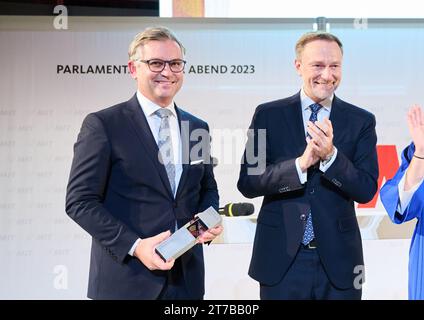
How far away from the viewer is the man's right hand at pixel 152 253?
193 centimetres

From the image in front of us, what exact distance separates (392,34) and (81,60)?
1692mm

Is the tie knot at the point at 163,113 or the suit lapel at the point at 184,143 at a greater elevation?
the tie knot at the point at 163,113

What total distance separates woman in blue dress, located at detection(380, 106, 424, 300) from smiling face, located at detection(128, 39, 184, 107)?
89cm

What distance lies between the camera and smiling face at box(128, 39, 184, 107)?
2.16m

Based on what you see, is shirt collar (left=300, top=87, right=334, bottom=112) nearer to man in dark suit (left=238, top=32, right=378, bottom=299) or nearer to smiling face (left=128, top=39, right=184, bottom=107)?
man in dark suit (left=238, top=32, right=378, bottom=299)

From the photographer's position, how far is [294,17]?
10.3ft

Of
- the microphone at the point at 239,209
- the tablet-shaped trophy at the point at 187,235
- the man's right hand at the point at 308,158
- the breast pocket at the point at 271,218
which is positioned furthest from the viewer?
the microphone at the point at 239,209

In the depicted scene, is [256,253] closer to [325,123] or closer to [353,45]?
[325,123]

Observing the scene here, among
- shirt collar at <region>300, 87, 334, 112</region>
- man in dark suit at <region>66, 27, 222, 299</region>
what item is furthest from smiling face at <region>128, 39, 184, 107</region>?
shirt collar at <region>300, 87, 334, 112</region>

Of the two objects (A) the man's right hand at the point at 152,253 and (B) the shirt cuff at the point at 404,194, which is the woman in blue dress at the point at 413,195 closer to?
(B) the shirt cuff at the point at 404,194

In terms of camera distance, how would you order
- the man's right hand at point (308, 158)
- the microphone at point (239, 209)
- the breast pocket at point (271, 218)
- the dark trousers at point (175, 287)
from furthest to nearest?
the microphone at point (239, 209) → the breast pocket at point (271, 218) → the man's right hand at point (308, 158) → the dark trousers at point (175, 287)

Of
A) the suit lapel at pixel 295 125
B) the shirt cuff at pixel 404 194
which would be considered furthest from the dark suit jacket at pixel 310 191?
the shirt cuff at pixel 404 194

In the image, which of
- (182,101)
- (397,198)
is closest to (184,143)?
(397,198)
